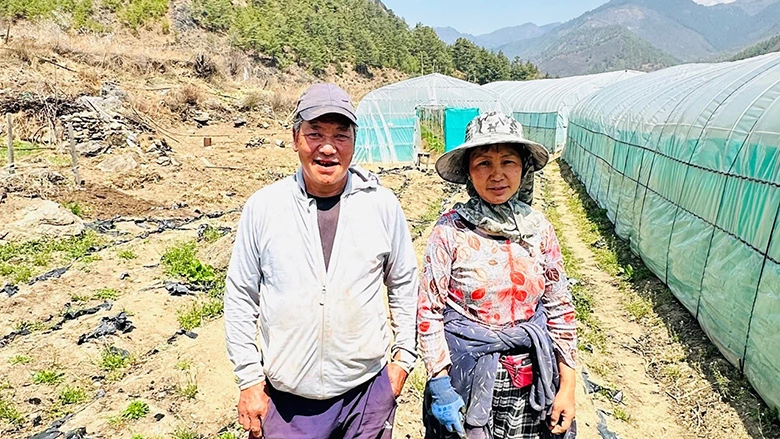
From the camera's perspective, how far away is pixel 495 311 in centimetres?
192

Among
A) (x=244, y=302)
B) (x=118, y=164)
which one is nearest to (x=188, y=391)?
(x=244, y=302)

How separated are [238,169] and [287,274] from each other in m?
14.7

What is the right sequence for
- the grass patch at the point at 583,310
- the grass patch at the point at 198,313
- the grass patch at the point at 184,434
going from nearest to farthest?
1. the grass patch at the point at 184,434
2. the grass patch at the point at 583,310
3. the grass patch at the point at 198,313

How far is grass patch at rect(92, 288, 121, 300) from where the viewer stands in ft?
20.6

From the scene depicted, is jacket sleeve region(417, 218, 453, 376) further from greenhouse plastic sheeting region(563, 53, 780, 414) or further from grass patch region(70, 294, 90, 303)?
grass patch region(70, 294, 90, 303)

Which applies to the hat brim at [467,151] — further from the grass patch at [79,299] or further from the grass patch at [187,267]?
the grass patch at [79,299]

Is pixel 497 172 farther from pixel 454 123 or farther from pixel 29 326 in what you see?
pixel 454 123

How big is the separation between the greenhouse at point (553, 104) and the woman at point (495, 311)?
20604 millimetres

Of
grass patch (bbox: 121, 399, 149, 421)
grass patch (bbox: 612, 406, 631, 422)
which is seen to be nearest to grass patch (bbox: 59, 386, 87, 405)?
grass patch (bbox: 121, 399, 149, 421)

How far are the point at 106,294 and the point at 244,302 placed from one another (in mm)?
5390

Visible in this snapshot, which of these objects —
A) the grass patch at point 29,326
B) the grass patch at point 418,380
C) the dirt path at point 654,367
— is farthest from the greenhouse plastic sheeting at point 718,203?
the grass patch at point 29,326

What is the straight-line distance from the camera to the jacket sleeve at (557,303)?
1.97m

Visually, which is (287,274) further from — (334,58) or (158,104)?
(334,58)

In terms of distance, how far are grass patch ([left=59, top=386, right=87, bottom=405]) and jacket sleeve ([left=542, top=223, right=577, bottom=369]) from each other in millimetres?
4100
